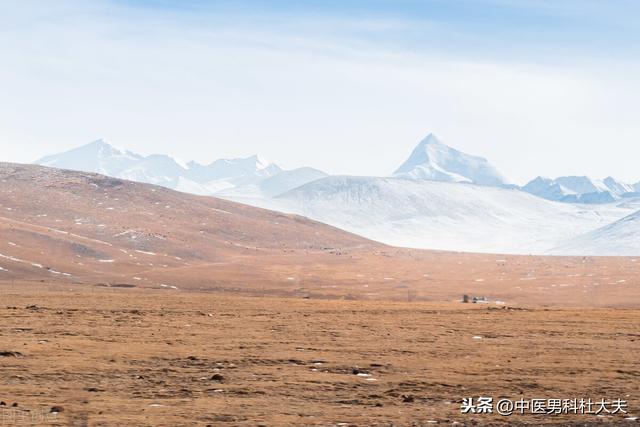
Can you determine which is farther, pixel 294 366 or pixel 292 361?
pixel 292 361

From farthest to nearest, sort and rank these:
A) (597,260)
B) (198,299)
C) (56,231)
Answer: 1. (597,260)
2. (56,231)
3. (198,299)

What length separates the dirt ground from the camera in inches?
835

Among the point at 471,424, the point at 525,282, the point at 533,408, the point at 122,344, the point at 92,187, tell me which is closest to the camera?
the point at 471,424

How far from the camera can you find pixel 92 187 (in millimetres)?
195625

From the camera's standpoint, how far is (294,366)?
28047 mm

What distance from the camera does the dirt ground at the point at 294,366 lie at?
21.2 meters

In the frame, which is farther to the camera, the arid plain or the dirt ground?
the arid plain

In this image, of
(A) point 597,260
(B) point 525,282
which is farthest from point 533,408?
(A) point 597,260

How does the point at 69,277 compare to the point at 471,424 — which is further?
the point at 69,277

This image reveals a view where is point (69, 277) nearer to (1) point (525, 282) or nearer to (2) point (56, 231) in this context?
(2) point (56, 231)

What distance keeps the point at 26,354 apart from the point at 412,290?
88.1 meters

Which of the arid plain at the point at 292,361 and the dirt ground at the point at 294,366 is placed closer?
the dirt ground at the point at 294,366

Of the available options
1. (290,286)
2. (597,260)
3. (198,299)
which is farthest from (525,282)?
Answer: (198,299)

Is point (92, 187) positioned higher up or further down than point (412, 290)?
higher up
